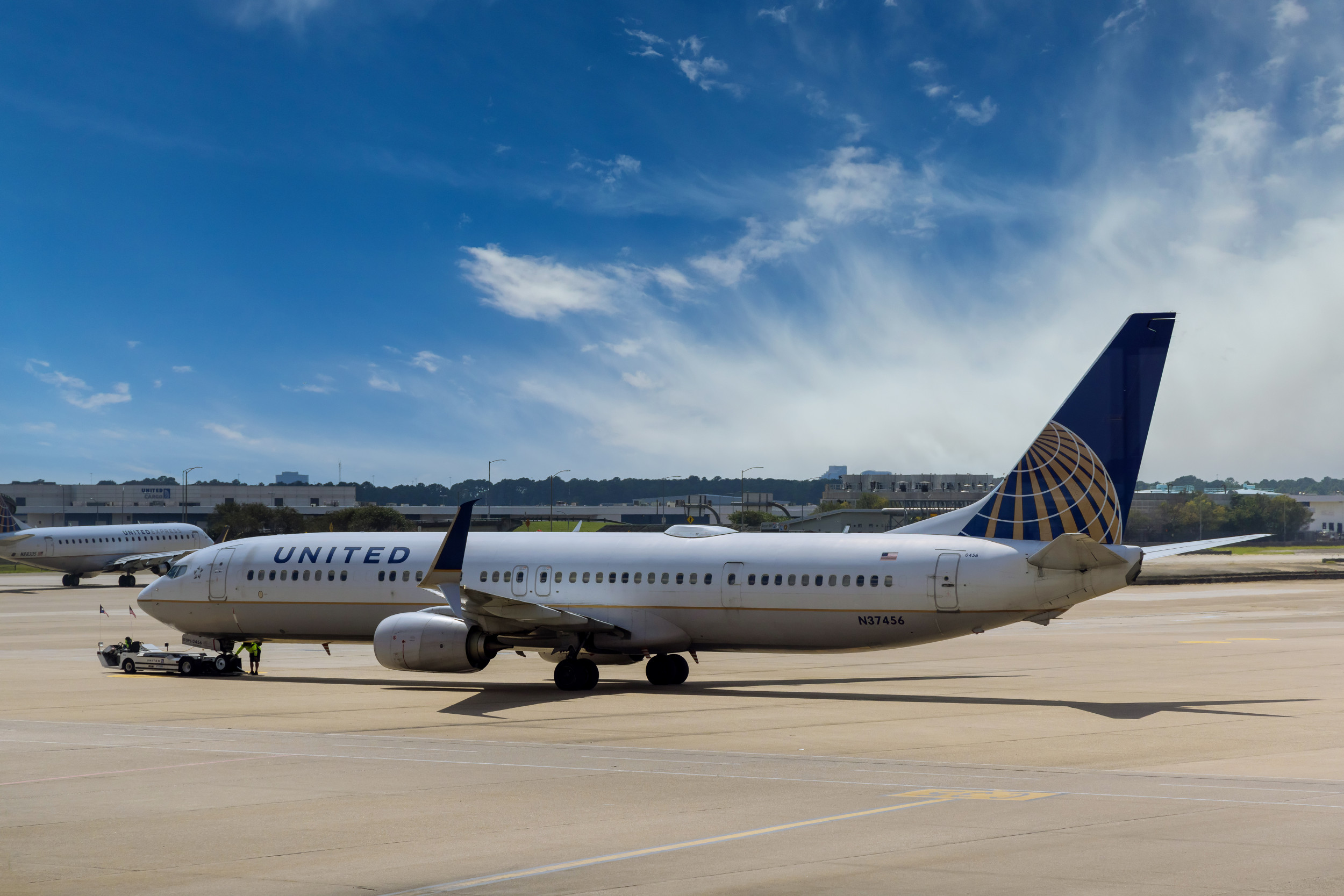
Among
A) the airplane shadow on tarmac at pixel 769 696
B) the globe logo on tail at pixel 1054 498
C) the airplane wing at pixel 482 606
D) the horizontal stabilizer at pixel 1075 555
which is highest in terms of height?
the globe logo on tail at pixel 1054 498

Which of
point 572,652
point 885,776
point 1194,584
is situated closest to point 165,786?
point 885,776

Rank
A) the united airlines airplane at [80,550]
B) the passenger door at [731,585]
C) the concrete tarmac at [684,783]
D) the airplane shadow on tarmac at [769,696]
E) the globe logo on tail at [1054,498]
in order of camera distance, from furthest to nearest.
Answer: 1. the united airlines airplane at [80,550]
2. the passenger door at [731,585]
3. the globe logo on tail at [1054,498]
4. the airplane shadow on tarmac at [769,696]
5. the concrete tarmac at [684,783]

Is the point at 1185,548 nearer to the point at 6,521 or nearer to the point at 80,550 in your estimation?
the point at 80,550

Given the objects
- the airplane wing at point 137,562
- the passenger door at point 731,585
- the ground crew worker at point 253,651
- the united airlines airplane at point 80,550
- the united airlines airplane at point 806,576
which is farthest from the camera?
the airplane wing at point 137,562

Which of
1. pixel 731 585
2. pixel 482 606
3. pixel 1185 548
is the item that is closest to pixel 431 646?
pixel 482 606

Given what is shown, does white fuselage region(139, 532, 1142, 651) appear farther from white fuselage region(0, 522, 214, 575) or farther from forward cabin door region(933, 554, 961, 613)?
white fuselage region(0, 522, 214, 575)

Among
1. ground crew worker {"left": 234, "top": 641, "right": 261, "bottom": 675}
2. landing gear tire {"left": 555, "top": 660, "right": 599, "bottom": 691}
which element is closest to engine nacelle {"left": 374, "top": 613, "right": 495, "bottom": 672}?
landing gear tire {"left": 555, "top": 660, "right": 599, "bottom": 691}

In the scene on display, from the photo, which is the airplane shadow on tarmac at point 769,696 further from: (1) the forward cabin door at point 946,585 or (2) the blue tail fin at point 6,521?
(2) the blue tail fin at point 6,521

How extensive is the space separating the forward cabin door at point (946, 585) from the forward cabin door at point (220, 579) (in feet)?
68.9

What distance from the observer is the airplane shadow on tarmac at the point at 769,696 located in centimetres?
2633

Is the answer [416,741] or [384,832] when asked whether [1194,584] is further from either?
[384,832]

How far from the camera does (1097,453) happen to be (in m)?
29.0

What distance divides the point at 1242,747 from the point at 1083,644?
967 inches

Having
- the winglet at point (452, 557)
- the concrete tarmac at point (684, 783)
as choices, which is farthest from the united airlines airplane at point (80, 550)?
the winglet at point (452, 557)
